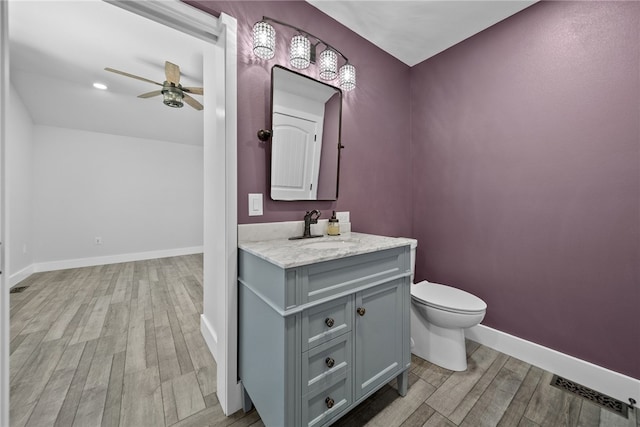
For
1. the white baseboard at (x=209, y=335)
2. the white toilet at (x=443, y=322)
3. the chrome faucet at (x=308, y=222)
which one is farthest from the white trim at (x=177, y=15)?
the white baseboard at (x=209, y=335)

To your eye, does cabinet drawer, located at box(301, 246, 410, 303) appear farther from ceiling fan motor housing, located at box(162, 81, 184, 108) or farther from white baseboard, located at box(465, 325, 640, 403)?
ceiling fan motor housing, located at box(162, 81, 184, 108)

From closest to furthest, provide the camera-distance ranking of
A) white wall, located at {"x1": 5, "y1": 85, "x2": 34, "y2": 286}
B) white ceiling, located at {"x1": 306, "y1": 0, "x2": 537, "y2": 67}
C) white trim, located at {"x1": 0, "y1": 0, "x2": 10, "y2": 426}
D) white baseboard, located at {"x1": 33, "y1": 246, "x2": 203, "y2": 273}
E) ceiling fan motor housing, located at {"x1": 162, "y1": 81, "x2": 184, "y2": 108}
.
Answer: white trim, located at {"x1": 0, "y1": 0, "x2": 10, "y2": 426} → white ceiling, located at {"x1": 306, "y1": 0, "x2": 537, "y2": 67} → ceiling fan motor housing, located at {"x1": 162, "y1": 81, "x2": 184, "y2": 108} → white wall, located at {"x1": 5, "y1": 85, "x2": 34, "y2": 286} → white baseboard, located at {"x1": 33, "y1": 246, "x2": 203, "y2": 273}

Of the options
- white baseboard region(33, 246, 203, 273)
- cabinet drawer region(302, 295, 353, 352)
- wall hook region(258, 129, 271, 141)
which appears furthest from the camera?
white baseboard region(33, 246, 203, 273)

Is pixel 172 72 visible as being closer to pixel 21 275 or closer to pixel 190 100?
pixel 190 100

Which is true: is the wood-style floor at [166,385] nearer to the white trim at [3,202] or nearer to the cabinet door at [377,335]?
the cabinet door at [377,335]

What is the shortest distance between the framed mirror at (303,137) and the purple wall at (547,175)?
1003mm

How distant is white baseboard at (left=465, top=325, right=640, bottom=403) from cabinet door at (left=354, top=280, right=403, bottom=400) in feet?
3.25

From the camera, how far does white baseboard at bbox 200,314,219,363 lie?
68.1 inches

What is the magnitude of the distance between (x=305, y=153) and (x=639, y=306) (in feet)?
6.74

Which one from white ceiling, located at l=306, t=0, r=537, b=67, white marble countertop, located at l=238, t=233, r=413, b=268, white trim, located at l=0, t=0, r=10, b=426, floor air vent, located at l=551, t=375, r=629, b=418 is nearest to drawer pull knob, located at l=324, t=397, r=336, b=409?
white marble countertop, located at l=238, t=233, r=413, b=268

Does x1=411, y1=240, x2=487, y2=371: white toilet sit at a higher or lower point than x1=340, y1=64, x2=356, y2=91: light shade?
lower

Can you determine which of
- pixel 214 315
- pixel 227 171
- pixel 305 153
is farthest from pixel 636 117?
pixel 214 315

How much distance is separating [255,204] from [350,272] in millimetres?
659

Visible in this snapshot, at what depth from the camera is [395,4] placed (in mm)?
1610
